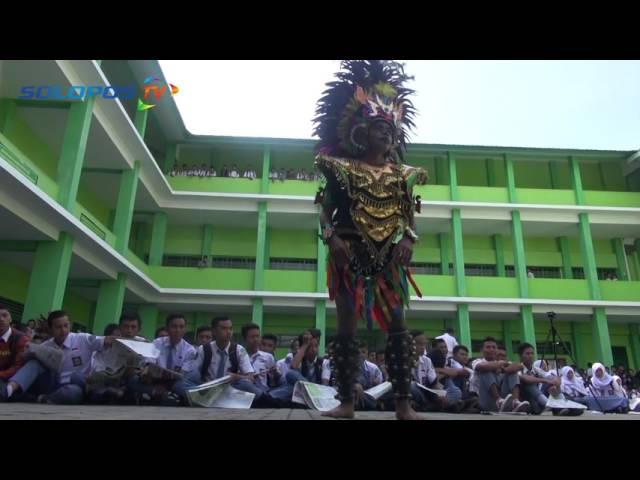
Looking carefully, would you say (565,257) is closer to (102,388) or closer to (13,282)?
(102,388)

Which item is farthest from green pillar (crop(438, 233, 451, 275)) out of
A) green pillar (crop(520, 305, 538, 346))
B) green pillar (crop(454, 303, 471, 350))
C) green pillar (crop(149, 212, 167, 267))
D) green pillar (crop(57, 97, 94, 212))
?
green pillar (crop(57, 97, 94, 212))

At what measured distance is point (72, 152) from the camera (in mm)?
10812

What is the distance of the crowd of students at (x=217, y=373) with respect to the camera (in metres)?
5.07

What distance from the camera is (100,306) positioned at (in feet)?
46.6

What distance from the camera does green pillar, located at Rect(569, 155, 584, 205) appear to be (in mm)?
18883

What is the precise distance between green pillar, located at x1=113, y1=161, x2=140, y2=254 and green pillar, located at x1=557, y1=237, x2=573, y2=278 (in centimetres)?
1717

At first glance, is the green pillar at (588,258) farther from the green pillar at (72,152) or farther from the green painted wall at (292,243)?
the green pillar at (72,152)

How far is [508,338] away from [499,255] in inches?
135

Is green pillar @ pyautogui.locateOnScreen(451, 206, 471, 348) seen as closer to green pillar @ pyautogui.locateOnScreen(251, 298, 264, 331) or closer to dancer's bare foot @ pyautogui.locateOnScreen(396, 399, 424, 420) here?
green pillar @ pyautogui.locateOnScreen(251, 298, 264, 331)

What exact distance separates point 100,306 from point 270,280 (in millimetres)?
5758

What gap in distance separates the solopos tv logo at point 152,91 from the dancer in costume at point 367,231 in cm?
1361
